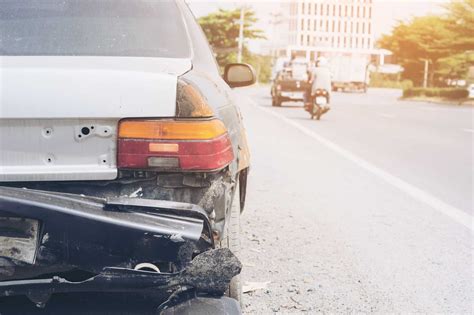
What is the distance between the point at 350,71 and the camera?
57281 millimetres

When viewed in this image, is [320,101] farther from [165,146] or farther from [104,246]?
[104,246]

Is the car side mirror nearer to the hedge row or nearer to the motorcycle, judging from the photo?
the motorcycle

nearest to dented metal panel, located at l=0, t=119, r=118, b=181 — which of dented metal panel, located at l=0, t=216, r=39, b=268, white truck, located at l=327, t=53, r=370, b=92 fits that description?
dented metal panel, located at l=0, t=216, r=39, b=268

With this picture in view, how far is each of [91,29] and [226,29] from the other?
2434 inches

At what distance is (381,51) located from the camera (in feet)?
228

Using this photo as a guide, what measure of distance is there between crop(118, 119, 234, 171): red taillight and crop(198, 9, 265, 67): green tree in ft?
197

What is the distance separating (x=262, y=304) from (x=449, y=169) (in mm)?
6440

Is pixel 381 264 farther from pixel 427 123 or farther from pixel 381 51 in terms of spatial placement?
pixel 381 51

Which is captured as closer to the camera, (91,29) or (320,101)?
(91,29)

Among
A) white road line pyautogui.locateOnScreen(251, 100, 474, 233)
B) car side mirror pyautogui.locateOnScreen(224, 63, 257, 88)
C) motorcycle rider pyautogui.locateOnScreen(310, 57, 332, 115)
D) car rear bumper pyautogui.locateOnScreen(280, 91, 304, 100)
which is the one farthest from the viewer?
car rear bumper pyautogui.locateOnScreen(280, 91, 304, 100)

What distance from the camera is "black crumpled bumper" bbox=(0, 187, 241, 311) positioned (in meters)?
2.33

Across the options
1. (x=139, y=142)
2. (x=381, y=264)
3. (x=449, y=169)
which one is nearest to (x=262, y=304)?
(x=381, y=264)

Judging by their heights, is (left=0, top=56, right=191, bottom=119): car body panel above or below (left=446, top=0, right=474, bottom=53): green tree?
below

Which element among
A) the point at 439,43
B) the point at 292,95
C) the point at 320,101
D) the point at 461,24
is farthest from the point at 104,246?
the point at 439,43
